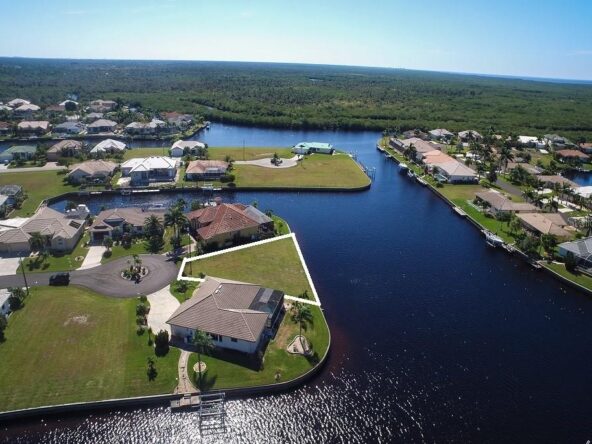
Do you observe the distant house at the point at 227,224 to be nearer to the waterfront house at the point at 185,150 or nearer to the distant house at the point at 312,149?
the waterfront house at the point at 185,150

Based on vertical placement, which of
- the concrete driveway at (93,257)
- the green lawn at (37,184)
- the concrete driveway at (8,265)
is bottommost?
the green lawn at (37,184)

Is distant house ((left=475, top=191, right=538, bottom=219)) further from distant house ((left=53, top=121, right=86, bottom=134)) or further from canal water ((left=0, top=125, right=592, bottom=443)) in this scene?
→ distant house ((left=53, top=121, right=86, bottom=134))

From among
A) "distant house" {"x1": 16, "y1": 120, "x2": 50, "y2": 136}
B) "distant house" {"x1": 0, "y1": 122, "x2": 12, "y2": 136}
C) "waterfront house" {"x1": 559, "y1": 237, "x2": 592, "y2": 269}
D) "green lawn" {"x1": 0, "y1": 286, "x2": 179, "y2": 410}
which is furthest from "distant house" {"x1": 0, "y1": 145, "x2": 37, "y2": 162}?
"waterfront house" {"x1": 559, "y1": 237, "x2": 592, "y2": 269}

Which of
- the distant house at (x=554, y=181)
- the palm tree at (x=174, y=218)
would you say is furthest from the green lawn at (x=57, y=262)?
the distant house at (x=554, y=181)

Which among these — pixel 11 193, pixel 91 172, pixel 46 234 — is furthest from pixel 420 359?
pixel 91 172

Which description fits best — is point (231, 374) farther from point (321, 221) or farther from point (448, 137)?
point (448, 137)

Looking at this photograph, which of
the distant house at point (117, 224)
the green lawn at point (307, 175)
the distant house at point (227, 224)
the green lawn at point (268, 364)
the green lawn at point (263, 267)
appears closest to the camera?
the green lawn at point (268, 364)

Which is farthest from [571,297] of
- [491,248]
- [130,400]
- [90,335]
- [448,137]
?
[448,137]
